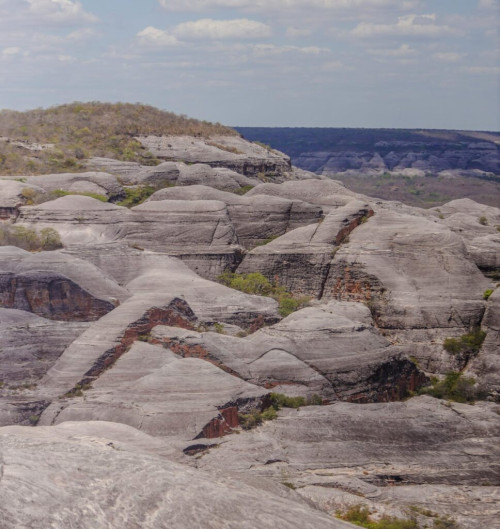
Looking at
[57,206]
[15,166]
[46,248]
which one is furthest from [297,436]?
[15,166]

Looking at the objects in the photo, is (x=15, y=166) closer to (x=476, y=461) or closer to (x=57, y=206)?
(x=57, y=206)

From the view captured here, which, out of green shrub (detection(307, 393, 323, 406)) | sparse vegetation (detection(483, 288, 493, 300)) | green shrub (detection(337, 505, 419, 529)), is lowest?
green shrub (detection(337, 505, 419, 529))

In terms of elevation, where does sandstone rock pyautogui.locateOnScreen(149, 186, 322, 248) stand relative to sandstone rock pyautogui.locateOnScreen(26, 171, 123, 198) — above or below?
below

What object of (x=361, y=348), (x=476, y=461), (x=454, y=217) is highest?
(x=454, y=217)

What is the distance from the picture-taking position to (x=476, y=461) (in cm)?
2298

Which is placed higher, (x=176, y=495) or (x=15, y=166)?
(x=15, y=166)

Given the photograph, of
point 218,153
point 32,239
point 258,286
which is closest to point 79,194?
point 32,239

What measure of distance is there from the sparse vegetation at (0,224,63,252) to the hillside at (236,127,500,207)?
7369 centimetres

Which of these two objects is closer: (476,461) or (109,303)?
(476,461)

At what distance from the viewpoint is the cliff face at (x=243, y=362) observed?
1441cm

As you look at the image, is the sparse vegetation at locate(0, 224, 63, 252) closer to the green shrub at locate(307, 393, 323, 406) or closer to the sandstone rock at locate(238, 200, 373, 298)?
Result: the sandstone rock at locate(238, 200, 373, 298)

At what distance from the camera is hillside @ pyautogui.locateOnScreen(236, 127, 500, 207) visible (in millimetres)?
116312

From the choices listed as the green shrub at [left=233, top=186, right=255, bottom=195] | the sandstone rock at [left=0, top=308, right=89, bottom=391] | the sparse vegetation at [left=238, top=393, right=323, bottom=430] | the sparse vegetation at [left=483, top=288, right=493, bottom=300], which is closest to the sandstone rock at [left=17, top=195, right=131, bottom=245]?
the green shrub at [left=233, top=186, right=255, bottom=195]

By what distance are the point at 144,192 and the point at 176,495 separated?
31.8 m
